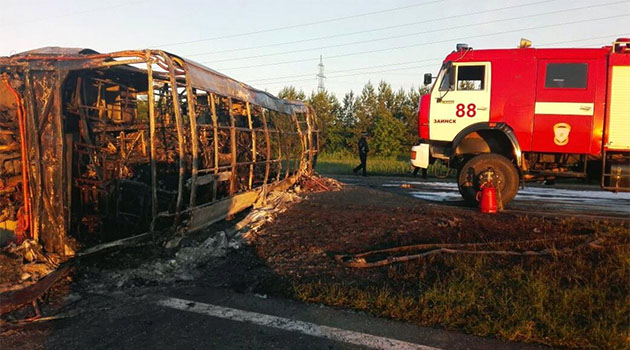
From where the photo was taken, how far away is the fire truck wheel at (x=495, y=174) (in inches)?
Result: 328

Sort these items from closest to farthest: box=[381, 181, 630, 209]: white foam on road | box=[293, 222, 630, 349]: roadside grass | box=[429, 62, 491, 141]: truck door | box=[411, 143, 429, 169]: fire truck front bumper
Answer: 1. box=[293, 222, 630, 349]: roadside grass
2. box=[429, 62, 491, 141]: truck door
3. box=[411, 143, 429, 169]: fire truck front bumper
4. box=[381, 181, 630, 209]: white foam on road

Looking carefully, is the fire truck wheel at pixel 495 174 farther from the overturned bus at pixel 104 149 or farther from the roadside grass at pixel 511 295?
the overturned bus at pixel 104 149

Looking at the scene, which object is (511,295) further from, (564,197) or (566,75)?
(564,197)

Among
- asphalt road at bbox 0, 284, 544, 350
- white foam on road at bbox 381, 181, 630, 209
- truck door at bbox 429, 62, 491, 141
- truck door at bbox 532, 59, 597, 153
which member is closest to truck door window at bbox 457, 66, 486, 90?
truck door at bbox 429, 62, 491, 141

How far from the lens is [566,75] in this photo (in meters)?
8.11

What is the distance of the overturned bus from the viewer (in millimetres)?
5305

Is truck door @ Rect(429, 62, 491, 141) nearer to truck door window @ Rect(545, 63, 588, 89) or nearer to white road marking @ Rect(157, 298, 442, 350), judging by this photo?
truck door window @ Rect(545, 63, 588, 89)

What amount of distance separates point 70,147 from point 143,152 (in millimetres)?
2271

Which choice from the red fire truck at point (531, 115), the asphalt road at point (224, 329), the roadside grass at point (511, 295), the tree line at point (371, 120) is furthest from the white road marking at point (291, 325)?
the tree line at point (371, 120)

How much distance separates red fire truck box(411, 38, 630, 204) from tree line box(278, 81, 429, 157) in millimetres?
23975

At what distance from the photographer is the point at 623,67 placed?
25.7 feet

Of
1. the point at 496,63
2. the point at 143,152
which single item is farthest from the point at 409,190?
the point at 143,152

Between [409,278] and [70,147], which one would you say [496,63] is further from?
[70,147]

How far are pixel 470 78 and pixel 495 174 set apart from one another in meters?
2.18
